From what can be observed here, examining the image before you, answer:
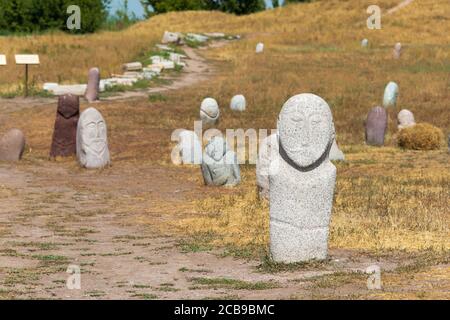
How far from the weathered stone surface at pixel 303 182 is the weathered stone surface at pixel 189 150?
42.2ft

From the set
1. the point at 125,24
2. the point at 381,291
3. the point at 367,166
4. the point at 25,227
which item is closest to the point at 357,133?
the point at 367,166

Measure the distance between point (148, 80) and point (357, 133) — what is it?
53.7 feet

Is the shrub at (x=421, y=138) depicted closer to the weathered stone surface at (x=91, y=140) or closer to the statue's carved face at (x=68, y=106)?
the weathered stone surface at (x=91, y=140)

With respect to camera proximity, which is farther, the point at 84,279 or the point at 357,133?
the point at 357,133

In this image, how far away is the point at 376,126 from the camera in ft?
99.8

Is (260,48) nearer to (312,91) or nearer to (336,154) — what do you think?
(312,91)

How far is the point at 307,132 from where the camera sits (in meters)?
14.4

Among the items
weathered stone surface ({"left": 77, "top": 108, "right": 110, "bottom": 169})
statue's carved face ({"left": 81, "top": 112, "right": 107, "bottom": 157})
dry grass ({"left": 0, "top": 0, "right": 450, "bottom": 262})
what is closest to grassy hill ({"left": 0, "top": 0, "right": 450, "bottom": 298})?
dry grass ({"left": 0, "top": 0, "right": 450, "bottom": 262})

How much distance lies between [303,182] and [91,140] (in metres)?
12.9


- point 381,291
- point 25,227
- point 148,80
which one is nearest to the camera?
point 381,291

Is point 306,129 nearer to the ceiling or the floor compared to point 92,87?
nearer to the ceiling

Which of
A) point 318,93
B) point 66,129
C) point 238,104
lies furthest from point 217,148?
point 318,93

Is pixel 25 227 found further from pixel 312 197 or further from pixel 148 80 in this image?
pixel 148 80

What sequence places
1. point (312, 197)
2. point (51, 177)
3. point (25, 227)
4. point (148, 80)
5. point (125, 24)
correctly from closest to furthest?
point (312, 197)
point (25, 227)
point (51, 177)
point (148, 80)
point (125, 24)
